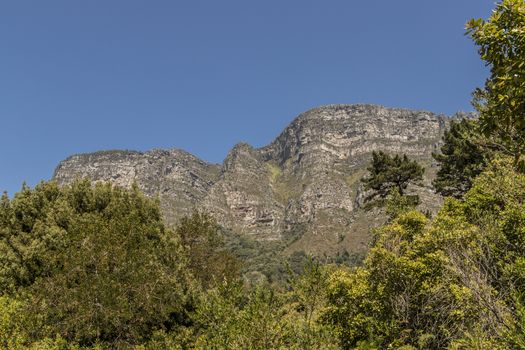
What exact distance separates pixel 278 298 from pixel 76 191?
21.3 meters

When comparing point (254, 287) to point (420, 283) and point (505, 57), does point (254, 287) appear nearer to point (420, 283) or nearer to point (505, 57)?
point (505, 57)

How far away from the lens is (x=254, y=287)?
12641mm

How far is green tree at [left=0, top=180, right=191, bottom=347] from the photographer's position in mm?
18484

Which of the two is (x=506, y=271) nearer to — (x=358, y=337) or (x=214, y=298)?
(x=358, y=337)

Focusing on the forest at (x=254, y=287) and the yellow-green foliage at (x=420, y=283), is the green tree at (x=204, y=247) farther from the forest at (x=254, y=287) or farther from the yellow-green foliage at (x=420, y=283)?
the yellow-green foliage at (x=420, y=283)

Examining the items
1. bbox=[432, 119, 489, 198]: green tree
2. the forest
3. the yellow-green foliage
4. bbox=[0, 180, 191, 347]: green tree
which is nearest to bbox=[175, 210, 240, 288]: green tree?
the forest

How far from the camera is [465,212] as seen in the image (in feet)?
86.8

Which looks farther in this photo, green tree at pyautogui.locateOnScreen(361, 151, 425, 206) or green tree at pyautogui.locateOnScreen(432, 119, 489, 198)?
green tree at pyautogui.locateOnScreen(361, 151, 425, 206)

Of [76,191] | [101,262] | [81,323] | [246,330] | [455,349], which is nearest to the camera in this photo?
[246,330]

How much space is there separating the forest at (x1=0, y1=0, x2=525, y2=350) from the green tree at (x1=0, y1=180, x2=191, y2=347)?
0.21 ft

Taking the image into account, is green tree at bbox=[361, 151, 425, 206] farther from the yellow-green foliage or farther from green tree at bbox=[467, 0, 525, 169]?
green tree at bbox=[467, 0, 525, 169]

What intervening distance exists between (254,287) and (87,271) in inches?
428

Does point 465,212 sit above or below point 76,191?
below

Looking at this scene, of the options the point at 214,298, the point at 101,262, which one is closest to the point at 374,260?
the point at 214,298
